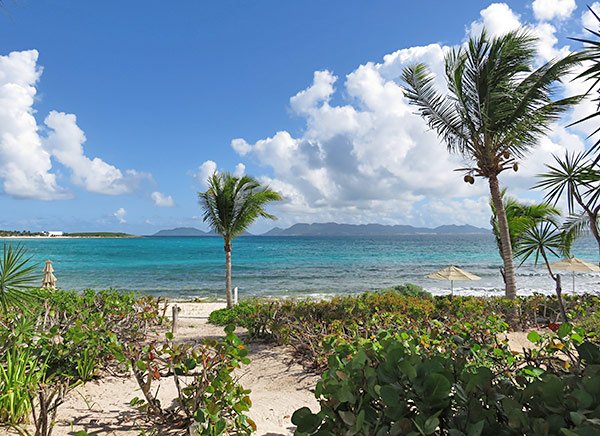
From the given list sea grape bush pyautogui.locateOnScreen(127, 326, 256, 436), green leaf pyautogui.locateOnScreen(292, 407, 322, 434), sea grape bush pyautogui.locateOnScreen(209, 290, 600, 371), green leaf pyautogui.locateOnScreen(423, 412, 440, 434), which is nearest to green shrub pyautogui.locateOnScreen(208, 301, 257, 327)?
sea grape bush pyautogui.locateOnScreen(209, 290, 600, 371)

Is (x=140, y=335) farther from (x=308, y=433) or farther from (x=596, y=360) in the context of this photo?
(x=596, y=360)

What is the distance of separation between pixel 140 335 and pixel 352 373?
5.74 metres

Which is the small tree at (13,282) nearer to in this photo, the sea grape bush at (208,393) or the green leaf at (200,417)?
the sea grape bush at (208,393)

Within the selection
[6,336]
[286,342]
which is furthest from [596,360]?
[286,342]

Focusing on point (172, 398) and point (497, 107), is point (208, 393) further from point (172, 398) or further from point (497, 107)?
point (497, 107)

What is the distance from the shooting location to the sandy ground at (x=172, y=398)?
3.37m

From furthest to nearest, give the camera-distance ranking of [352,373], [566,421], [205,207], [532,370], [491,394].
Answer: [205,207], [532,370], [352,373], [491,394], [566,421]

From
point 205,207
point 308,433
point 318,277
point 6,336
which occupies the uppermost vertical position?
point 205,207

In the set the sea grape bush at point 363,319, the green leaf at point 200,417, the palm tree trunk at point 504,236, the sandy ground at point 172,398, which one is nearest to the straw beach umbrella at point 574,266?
the palm tree trunk at point 504,236

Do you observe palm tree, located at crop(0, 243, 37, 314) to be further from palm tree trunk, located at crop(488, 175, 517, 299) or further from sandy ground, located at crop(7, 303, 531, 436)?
palm tree trunk, located at crop(488, 175, 517, 299)

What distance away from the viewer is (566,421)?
1.15 metres

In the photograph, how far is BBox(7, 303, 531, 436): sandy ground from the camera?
11.1 feet

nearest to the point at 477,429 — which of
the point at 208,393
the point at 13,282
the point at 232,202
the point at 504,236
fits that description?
Answer: the point at 208,393

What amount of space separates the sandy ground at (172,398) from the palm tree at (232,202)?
309 inches
